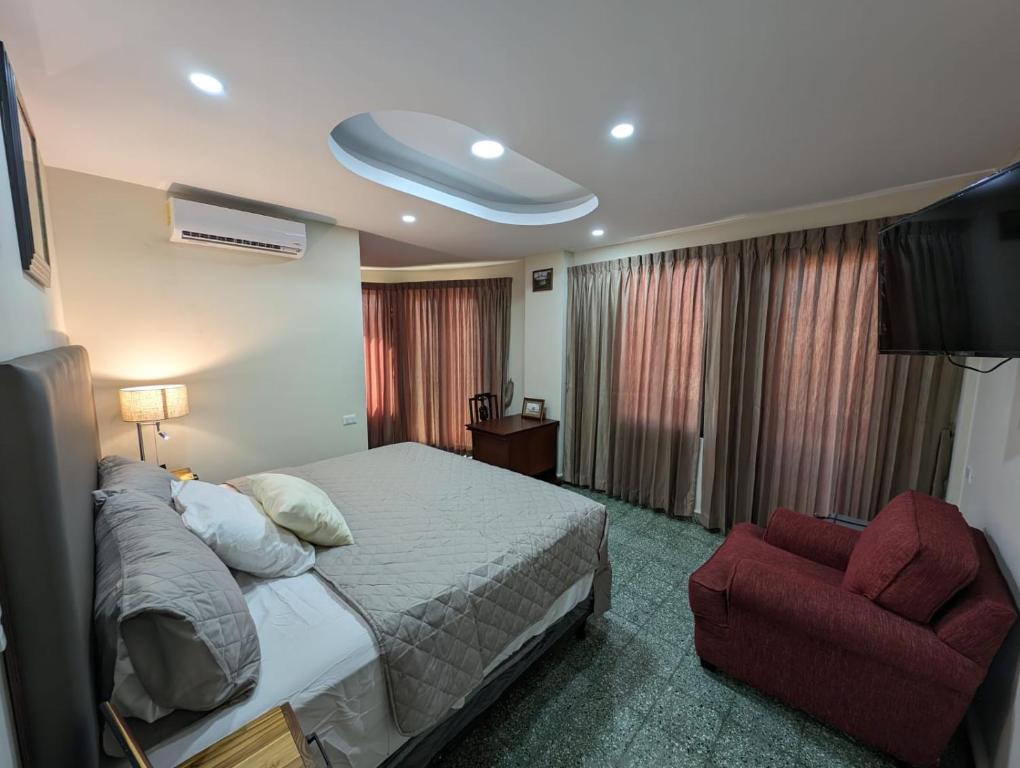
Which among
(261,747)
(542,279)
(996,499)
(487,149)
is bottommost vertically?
(261,747)

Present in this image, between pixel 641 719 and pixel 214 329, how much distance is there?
3.22 metres

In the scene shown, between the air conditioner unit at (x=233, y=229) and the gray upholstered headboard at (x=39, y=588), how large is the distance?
6.16ft

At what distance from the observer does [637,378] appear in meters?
3.49

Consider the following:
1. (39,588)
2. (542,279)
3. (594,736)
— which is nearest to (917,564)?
(594,736)

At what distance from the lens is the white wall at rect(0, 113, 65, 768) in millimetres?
671

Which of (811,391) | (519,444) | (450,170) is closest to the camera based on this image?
(450,170)

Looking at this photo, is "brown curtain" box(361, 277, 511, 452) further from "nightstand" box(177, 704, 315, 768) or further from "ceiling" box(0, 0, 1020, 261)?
"nightstand" box(177, 704, 315, 768)

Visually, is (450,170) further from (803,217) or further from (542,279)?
(803,217)

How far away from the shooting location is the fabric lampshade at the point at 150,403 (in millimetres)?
2078

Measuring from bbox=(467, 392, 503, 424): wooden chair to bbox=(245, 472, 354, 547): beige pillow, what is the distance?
2.77m

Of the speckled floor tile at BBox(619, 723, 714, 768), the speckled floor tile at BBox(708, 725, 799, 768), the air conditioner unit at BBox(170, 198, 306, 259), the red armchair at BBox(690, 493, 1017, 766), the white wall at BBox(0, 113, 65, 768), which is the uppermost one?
the air conditioner unit at BBox(170, 198, 306, 259)

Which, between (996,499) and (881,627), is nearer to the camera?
(881,627)

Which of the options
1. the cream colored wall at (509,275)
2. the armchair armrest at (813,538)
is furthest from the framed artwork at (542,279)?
the armchair armrest at (813,538)

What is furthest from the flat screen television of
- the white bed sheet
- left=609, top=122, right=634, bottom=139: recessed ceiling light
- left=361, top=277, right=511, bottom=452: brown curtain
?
left=361, top=277, right=511, bottom=452: brown curtain
